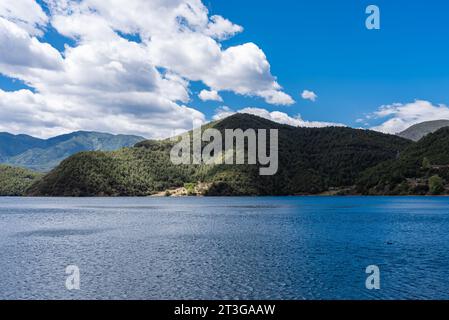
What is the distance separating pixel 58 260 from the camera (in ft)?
229

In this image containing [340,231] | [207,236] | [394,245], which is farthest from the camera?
[340,231]

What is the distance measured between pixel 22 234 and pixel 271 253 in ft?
230

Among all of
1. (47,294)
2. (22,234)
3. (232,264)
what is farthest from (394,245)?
(22,234)

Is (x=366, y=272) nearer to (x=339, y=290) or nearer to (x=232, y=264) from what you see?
(x=339, y=290)

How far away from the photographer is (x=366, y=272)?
192 feet

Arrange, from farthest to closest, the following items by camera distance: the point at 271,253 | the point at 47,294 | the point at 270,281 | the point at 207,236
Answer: the point at 207,236 < the point at 271,253 < the point at 270,281 < the point at 47,294

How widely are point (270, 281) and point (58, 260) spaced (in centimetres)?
3781

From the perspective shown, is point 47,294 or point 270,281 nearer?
point 47,294

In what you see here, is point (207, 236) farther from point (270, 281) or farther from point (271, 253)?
point (270, 281)

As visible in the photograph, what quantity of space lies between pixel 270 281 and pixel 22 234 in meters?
81.1

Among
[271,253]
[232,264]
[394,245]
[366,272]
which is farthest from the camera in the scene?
[394,245]
